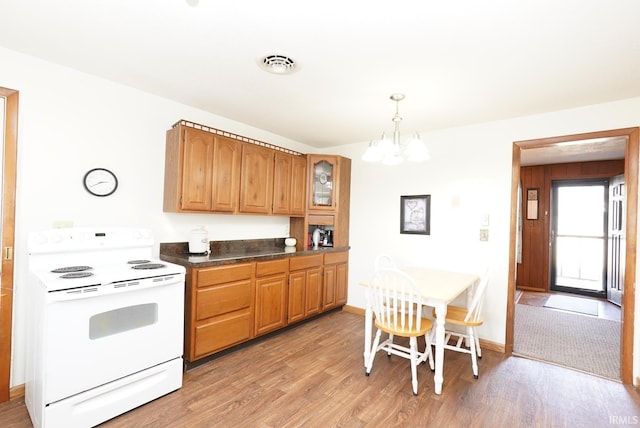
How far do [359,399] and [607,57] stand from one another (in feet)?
9.06

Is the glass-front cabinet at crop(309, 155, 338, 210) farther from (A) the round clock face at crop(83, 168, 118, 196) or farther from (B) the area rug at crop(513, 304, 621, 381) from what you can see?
(B) the area rug at crop(513, 304, 621, 381)

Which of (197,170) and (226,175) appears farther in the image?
(226,175)

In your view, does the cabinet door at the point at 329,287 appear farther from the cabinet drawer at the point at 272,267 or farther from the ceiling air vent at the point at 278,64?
the ceiling air vent at the point at 278,64

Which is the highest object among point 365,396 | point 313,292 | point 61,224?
point 61,224

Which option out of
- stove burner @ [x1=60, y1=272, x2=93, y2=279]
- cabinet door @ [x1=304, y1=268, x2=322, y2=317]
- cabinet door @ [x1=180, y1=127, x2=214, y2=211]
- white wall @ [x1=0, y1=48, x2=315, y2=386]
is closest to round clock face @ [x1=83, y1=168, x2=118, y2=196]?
white wall @ [x1=0, y1=48, x2=315, y2=386]

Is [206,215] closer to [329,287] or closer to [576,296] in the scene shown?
[329,287]

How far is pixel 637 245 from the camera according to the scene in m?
2.49

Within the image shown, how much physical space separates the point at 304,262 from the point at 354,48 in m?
2.30

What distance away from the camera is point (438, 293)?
2.38 meters

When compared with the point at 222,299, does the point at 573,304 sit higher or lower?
lower

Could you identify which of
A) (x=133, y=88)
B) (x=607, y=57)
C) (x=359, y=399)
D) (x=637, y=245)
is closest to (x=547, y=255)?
(x=637, y=245)

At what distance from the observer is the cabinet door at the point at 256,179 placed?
3.18 meters

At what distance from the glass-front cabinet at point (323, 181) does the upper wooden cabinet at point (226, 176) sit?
→ 0.20 metres

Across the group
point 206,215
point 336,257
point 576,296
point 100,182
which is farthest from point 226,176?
point 576,296
